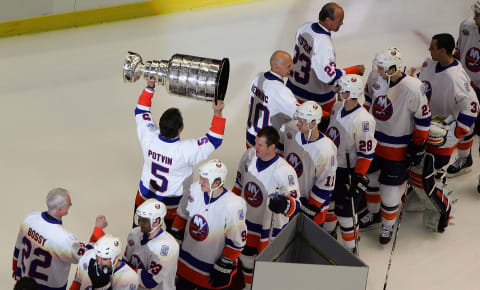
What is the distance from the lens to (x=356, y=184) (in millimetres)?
4582

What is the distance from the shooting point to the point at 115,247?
3348 millimetres

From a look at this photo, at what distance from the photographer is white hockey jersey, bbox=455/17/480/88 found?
18.7 ft

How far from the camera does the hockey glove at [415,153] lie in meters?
4.87

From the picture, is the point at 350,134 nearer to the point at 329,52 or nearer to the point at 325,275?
the point at 329,52

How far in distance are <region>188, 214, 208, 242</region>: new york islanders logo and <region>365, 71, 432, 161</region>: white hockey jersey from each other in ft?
5.53

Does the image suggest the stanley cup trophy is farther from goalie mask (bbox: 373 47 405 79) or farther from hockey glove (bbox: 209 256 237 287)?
goalie mask (bbox: 373 47 405 79)

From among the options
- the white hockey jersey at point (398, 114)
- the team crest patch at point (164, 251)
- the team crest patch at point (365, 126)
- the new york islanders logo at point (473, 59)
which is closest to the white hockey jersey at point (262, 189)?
the team crest patch at point (365, 126)

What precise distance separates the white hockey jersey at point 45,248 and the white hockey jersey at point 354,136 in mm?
1859

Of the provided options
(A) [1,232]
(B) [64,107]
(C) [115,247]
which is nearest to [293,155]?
(C) [115,247]

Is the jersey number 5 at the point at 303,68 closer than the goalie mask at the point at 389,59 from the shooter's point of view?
No

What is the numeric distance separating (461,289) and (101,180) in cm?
278

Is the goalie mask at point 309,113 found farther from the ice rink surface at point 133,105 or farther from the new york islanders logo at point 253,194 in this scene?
the ice rink surface at point 133,105

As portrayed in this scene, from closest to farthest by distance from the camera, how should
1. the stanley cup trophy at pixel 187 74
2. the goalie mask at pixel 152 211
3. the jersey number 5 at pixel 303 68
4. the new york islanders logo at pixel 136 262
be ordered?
the goalie mask at pixel 152 211, the new york islanders logo at pixel 136 262, the stanley cup trophy at pixel 187 74, the jersey number 5 at pixel 303 68

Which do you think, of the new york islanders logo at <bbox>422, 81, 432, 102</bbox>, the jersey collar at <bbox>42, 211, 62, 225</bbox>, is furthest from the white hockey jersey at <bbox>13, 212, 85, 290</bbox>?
the new york islanders logo at <bbox>422, 81, 432, 102</bbox>
